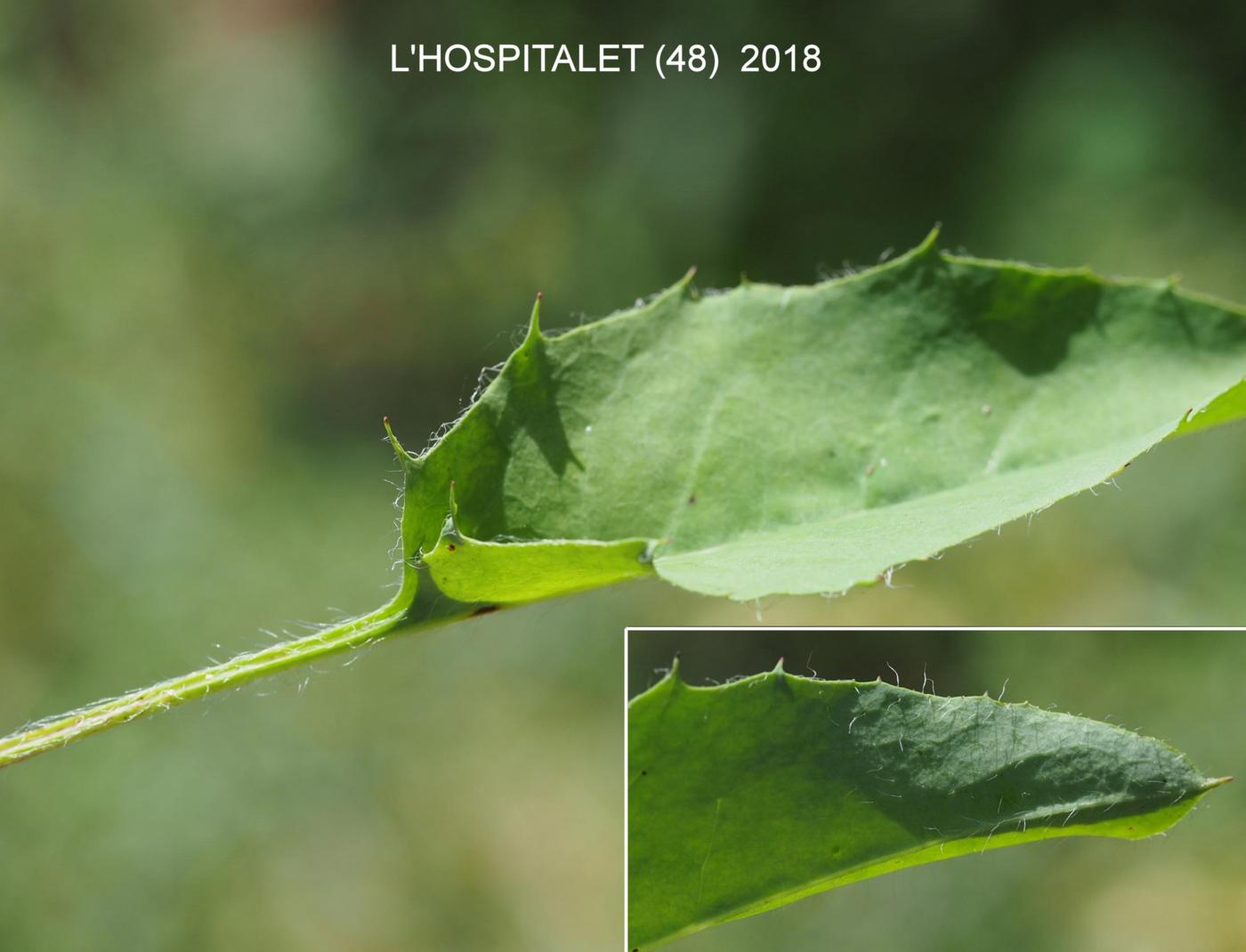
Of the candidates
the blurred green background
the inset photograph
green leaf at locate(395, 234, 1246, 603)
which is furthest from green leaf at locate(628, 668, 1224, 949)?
the blurred green background

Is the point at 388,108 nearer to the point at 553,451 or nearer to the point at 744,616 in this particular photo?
the point at 744,616

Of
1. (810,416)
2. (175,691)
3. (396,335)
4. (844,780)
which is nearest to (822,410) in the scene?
(810,416)

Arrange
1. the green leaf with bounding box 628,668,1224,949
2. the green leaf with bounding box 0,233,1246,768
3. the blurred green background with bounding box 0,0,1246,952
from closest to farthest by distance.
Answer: the green leaf with bounding box 628,668,1224,949
the green leaf with bounding box 0,233,1246,768
the blurred green background with bounding box 0,0,1246,952

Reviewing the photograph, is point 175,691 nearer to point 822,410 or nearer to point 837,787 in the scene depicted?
point 837,787

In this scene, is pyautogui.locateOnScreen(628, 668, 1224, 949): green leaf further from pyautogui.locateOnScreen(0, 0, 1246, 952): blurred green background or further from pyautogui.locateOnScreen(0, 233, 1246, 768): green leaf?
pyautogui.locateOnScreen(0, 0, 1246, 952): blurred green background

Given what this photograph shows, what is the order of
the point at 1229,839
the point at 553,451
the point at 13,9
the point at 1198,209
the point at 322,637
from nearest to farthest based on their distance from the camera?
the point at 322,637
the point at 553,451
the point at 1229,839
the point at 1198,209
the point at 13,9

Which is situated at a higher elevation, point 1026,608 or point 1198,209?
point 1198,209

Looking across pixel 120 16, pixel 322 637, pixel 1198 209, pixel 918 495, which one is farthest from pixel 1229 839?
pixel 120 16
